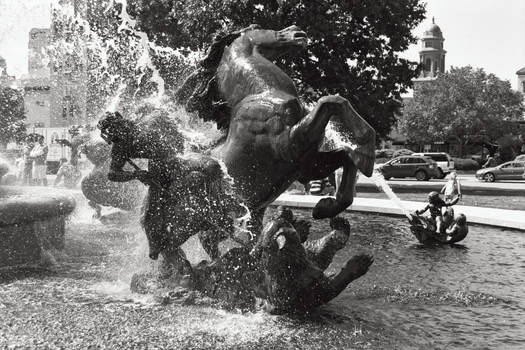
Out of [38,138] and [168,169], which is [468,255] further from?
[38,138]

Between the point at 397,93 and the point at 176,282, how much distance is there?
22773 millimetres

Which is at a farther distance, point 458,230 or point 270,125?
point 458,230

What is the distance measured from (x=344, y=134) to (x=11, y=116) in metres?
30.9

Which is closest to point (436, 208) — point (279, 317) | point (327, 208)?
point (327, 208)

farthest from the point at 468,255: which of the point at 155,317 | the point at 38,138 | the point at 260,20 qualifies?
the point at 38,138

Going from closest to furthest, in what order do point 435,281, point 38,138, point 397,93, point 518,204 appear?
point 435,281, point 518,204, point 38,138, point 397,93

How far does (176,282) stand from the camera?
6613 millimetres

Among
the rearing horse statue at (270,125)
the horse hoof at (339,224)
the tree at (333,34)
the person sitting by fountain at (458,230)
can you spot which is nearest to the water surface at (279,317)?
the horse hoof at (339,224)

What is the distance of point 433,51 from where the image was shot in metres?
133

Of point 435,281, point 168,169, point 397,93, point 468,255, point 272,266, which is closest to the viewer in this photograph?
point 272,266

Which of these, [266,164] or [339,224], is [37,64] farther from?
[339,224]

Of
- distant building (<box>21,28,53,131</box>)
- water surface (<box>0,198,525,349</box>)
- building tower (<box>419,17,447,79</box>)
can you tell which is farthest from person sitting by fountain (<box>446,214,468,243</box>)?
building tower (<box>419,17,447,79</box>)

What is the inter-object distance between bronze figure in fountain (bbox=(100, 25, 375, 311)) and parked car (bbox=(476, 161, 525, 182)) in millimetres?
35574

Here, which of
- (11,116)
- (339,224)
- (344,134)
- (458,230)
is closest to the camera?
(344,134)
